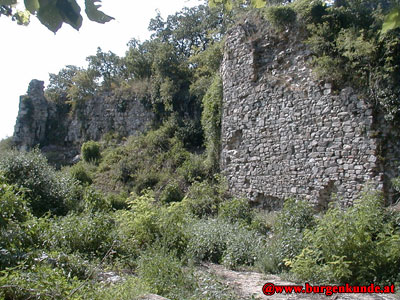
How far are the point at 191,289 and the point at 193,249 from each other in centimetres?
231

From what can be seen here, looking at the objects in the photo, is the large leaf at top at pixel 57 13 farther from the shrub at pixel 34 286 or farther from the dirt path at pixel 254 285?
the dirt path at pixel 254 285

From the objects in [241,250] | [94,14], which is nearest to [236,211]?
[241,250]

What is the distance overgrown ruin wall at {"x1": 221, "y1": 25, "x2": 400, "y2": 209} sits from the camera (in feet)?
27.6

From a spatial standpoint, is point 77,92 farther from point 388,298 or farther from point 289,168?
point 388,298

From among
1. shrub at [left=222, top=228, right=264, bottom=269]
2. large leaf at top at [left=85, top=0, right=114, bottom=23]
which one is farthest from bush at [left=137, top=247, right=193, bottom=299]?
large leaf at top at [left=85, top=0, right=114, bottom=23]

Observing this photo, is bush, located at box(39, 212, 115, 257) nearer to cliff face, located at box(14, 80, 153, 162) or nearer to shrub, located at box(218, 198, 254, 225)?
shrub, located at box(218, 198, 254, 225)

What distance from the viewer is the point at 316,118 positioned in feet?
30.7

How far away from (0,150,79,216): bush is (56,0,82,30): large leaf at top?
29.3 feet

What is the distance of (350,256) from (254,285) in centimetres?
147

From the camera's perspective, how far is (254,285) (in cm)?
562

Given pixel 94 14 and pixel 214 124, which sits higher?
pixel 214 124

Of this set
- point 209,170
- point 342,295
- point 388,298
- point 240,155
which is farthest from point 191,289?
point 209,170

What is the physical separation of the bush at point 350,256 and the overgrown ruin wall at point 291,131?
2584mm

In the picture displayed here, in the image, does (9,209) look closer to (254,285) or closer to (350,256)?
(254,285)
